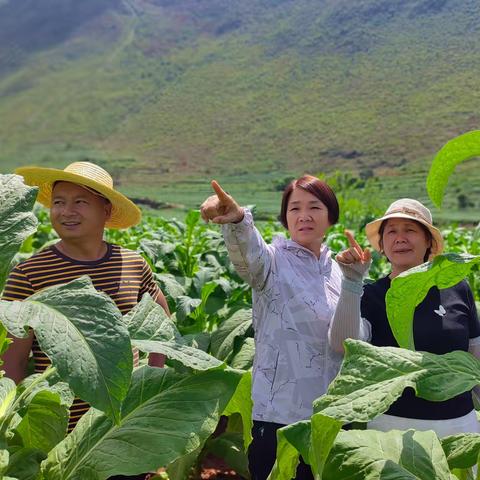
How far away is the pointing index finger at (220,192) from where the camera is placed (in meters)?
2.25

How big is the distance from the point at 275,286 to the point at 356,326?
36cm

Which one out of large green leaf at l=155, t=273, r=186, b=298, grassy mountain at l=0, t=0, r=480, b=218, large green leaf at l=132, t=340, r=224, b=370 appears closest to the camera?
large green leaf at l=132, t=340, r=224, b=370

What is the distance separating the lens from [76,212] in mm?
2705

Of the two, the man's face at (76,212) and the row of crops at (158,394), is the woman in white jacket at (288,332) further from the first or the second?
the row of crops at (158,394)

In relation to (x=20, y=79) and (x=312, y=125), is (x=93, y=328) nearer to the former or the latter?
(x=312, y=125)

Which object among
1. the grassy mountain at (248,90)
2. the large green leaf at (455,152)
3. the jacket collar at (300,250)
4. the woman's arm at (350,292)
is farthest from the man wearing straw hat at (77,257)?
the grassy mountain at (248,90)

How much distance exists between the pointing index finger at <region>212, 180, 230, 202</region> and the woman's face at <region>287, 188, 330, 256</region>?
0.52m

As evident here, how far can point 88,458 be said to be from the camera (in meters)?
1.36

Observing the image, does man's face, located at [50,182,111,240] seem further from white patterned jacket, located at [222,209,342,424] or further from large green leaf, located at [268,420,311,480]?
large green leaf, located at [268,420,311,480]

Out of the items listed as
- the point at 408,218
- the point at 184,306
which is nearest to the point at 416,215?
the point at 408,218

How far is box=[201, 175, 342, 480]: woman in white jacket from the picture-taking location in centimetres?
265

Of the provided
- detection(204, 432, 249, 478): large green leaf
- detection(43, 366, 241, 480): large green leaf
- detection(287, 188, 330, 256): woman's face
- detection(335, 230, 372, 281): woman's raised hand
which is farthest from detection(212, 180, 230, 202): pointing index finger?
detection(204, 432, 249, 478): large green leaf

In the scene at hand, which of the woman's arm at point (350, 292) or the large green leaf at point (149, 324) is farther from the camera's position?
the woman's arm at point (350, 292)

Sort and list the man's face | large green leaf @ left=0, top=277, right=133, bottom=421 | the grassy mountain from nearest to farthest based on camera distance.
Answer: large green leaf @ left=0, top=277, right=133, bottom=421, the man's face, the grassy mountain
